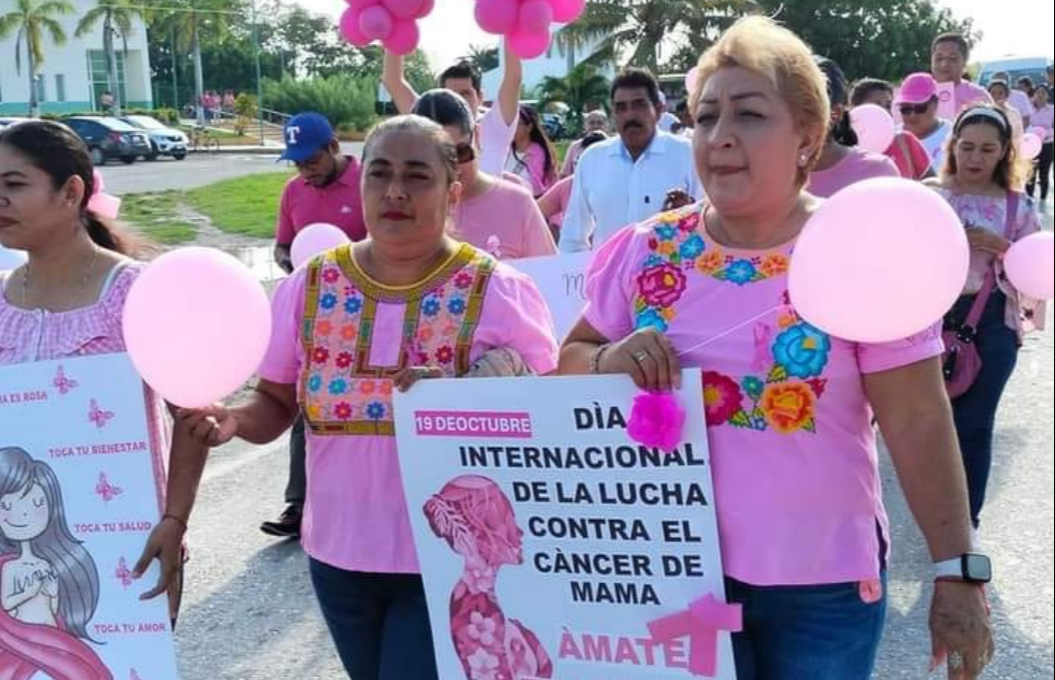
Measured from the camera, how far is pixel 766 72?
2145 mm

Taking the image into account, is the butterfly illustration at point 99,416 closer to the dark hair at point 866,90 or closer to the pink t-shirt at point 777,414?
the pink t-shirt at point 777,414

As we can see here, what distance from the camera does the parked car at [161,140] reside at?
3656 centimetres

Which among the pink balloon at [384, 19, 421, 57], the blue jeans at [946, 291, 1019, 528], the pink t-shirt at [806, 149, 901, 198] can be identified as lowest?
the blue jeans at [946, 291, 1019, 528]

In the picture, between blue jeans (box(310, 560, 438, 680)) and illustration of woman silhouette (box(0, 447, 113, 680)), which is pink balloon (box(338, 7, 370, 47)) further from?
blue jeans (box(310, 560, 438, 680))

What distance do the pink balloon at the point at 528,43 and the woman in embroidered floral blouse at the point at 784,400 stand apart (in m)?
2.80

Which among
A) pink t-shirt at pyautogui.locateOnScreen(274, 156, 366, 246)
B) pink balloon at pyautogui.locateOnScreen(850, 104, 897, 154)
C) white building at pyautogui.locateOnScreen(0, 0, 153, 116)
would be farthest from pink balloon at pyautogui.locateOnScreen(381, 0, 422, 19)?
white building at pyautogui.locateOnScreen(0, 0, 153, 116)

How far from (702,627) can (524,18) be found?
10.8ft

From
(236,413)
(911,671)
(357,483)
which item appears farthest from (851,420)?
(911,671)

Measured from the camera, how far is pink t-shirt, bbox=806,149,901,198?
4.34 metres

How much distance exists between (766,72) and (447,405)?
3.04 feet

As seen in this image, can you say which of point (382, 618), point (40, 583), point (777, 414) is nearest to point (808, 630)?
point (777, 414)

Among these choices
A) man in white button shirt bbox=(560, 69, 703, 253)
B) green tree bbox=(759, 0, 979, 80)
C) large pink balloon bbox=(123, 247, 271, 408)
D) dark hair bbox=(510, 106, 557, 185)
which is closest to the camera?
large pink balloon bbox=(123, 247, 271, 408)

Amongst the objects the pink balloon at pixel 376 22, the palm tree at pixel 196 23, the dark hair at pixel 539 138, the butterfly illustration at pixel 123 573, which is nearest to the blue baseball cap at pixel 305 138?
the pink balloon at pixel 376 22

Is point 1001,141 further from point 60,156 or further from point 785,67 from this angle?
point 60,156
